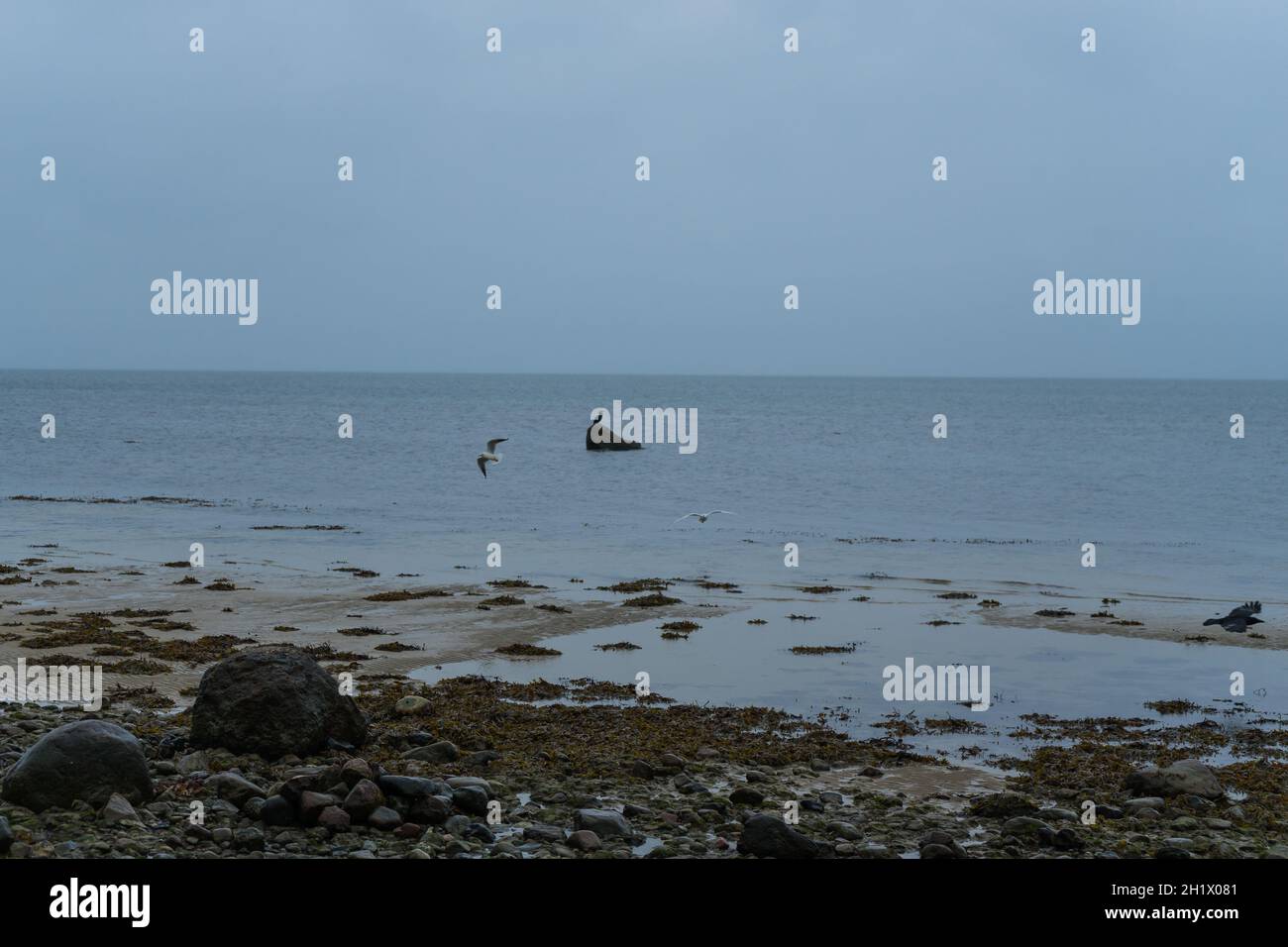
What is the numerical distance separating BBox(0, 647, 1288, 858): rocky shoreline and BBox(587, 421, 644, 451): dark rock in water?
69295mm

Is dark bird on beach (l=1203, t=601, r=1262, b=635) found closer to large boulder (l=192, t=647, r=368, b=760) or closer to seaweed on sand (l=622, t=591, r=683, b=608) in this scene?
seaweed on sand (l=622, t=591, r=683, b=608)

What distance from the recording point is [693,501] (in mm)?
53750

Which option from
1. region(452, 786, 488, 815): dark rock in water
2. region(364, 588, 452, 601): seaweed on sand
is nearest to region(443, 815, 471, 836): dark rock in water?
region(452, 786, 488, 815): dark rock in water

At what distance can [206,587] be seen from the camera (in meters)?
27.3

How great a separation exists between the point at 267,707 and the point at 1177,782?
1019 centimetres

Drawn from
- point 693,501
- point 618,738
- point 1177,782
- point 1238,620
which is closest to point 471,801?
point 618,738

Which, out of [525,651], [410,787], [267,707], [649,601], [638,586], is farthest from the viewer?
[638,586]

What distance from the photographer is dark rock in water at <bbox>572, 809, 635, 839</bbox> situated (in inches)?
428

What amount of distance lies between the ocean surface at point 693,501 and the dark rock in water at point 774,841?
Result: 67.4 feet

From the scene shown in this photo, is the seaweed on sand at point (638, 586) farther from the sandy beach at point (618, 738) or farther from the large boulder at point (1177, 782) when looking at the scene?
the large boulder at point (1177, 782)

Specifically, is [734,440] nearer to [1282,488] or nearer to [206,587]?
[1282,488]

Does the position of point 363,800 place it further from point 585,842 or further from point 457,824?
point 585,842

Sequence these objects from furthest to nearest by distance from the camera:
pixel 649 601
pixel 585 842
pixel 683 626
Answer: pixel 649 601
pixel 683 626
pixel 585 842

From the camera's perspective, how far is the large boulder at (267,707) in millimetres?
13023
